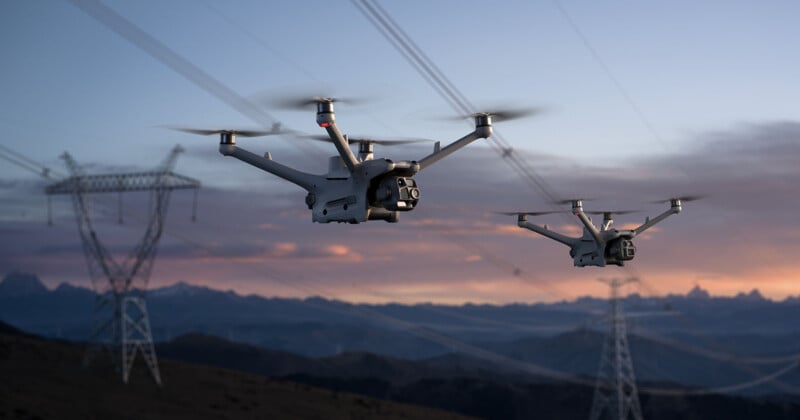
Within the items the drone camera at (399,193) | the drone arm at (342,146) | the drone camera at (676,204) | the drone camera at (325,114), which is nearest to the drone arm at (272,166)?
the drone arm at (342,146)

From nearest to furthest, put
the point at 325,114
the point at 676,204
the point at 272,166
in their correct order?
the point at 325,114 < the point at 272,166 < the point at 676,204

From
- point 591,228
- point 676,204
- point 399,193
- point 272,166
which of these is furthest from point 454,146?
point 676,204

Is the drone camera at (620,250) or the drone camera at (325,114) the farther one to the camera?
the drone camera at (620,250)

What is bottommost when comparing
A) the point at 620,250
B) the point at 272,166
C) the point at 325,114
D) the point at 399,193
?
the point at 620,250

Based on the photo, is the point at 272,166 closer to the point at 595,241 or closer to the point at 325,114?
the point at 325,114

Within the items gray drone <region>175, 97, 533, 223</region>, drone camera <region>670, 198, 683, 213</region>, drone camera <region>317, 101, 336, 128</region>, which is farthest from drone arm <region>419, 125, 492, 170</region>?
drone camera <region>670, 198, 683, 213</region>

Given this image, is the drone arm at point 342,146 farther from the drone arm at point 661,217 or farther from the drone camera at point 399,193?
the drone arm at point 661,217

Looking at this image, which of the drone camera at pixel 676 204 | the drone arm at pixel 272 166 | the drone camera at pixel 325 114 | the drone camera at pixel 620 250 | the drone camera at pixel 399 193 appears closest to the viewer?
the drone camera at pixel 325 114
